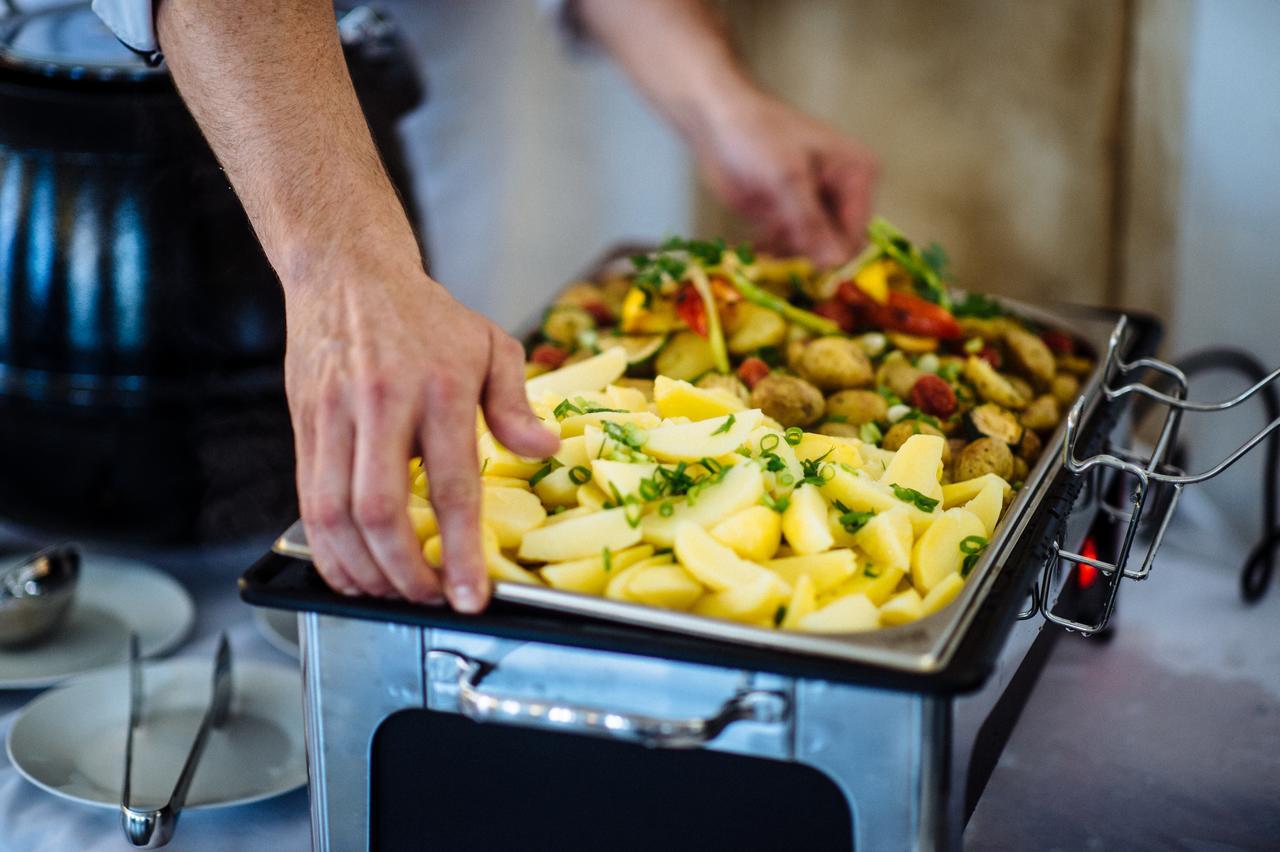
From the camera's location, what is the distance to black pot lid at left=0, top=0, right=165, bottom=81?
3.70 feet

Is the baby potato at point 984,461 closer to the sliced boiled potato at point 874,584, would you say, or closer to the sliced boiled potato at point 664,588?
the sliced boiled potato at point 874,584

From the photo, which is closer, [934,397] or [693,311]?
[934,397]

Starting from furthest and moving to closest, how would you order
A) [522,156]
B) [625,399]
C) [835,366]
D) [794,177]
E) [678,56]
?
[522,156] → [678,56] → [794,177] → [835,366] → [625,399]

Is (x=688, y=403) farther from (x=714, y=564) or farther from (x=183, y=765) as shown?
(x=183, y=765)

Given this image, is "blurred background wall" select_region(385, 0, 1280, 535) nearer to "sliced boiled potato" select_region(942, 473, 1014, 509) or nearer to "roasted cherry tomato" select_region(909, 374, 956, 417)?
"roasted cherry tomato" select_region(909, 374, 956, 417)

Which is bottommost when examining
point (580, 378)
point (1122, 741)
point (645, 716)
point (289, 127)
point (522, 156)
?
point (1122, 741)

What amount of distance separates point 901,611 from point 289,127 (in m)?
0.53

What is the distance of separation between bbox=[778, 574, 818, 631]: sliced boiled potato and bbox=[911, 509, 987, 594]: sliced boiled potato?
9cm

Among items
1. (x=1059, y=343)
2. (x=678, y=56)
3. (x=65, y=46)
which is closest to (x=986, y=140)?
(x=678, y=56)

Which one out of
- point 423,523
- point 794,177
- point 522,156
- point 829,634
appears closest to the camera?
point 829,634

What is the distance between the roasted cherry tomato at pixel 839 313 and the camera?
48.7 inches

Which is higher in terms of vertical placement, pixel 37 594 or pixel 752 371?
pixel 752 371

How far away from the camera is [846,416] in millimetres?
1062

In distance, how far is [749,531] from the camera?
2.54 feet
